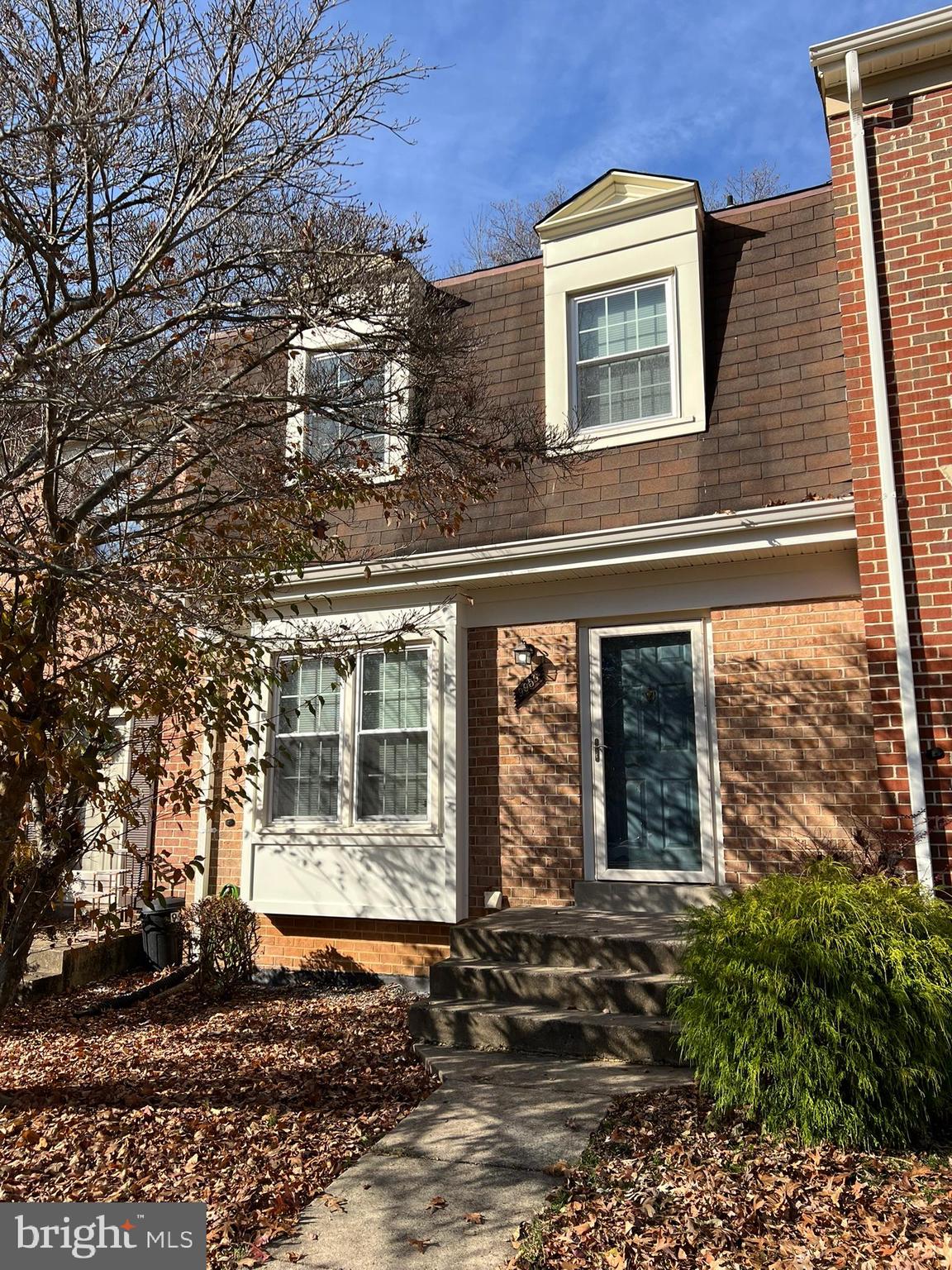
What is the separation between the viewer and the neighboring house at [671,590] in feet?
20.5

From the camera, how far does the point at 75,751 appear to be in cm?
430

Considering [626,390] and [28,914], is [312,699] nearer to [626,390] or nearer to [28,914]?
[28,914]

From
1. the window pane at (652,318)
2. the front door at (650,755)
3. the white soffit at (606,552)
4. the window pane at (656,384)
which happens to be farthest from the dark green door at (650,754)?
the window pane at (652,318)

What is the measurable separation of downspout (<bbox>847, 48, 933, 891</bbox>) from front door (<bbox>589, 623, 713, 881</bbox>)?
177cm

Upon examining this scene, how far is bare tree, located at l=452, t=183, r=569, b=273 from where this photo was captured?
21281 mm

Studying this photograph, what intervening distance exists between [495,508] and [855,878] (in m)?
4.36

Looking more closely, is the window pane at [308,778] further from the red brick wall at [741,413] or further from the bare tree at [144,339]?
the bare tree at [144,339]

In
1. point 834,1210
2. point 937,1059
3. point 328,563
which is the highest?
point 328,563

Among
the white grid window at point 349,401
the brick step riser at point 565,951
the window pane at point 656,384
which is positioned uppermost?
the window pane at point 656,384

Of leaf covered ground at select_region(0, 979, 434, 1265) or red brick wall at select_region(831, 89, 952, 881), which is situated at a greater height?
red brick wall at select_region(831, 89, 952, 881)

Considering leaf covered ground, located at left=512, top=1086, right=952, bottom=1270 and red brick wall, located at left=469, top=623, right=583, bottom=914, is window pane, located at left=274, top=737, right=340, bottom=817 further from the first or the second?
leaf covered ground, located at left=512, top=1086, right=952, bottom=1270

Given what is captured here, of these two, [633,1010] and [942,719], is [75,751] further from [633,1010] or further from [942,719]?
[942,719]

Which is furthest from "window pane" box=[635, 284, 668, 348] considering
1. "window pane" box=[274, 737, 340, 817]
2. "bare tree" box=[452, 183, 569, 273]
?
"bare tree" box=[452, 183, 569, 273]

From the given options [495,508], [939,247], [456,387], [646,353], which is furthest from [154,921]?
[939,247]
